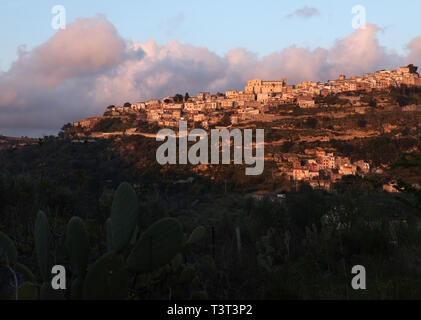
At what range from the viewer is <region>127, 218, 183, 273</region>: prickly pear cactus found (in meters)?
2.32

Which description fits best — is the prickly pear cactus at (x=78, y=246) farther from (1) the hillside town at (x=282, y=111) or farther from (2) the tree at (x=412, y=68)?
(2) the tree at (x=412, y=68)

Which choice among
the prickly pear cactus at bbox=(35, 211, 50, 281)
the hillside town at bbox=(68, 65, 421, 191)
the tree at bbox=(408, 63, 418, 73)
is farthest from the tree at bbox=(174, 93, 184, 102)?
the prickly pear cactus at bbox=(35, 211, 50, 281)

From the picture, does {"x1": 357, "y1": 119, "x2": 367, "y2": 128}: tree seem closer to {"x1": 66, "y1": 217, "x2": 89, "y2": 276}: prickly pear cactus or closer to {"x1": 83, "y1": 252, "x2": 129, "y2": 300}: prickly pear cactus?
{"x1": 66, "y1": 217, "x2": 89, "y2": 276}: prickly pear cactus

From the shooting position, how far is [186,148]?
3597 cm

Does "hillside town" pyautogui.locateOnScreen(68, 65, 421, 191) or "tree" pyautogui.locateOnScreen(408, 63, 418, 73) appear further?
"tree" pyautogui.locateOnScreen(408, 63, 418, 73)

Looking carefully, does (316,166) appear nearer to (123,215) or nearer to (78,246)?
(123,215)

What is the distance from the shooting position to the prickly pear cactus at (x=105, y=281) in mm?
2146

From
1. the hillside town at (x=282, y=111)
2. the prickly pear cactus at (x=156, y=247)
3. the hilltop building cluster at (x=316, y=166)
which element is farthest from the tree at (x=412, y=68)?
the prickly pear cactus at (x=156, y=247)

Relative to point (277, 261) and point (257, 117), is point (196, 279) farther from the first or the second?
point (257, 117)

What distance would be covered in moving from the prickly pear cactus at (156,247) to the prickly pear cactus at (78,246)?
38cm

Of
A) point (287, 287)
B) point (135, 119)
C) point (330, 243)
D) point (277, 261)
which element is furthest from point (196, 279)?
point (135, 119)

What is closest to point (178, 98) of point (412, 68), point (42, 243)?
point (412, 68)

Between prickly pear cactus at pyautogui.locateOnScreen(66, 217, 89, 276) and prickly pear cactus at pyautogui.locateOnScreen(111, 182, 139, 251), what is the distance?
0.73ft
